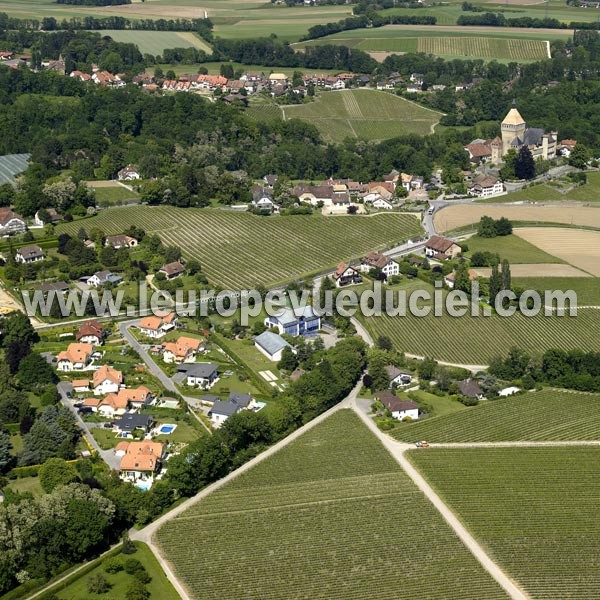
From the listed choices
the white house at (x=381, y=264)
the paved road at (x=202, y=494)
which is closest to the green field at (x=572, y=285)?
the white house at (x=381, y=264)

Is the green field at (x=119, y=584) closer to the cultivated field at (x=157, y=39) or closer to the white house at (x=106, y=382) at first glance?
the white house at (x=106, y=382)

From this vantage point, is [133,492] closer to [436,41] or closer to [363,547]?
[363,547]

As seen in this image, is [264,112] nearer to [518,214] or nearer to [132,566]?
[518,214]

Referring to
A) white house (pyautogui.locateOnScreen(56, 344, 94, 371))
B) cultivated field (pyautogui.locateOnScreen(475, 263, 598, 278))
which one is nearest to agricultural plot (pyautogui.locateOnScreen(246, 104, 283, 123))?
cultivated field (pyautogui.locateOnScreen(475, 263, 598, 278))

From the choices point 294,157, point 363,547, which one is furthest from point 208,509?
point 294,157

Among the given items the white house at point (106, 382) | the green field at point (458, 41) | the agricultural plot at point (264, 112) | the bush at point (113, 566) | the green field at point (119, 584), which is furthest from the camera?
the green field at point (458, 41)

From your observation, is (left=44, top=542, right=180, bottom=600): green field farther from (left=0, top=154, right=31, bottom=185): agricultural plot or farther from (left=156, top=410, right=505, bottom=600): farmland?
(left=0, top=154, right=31, bottom=185): agricultural plot
